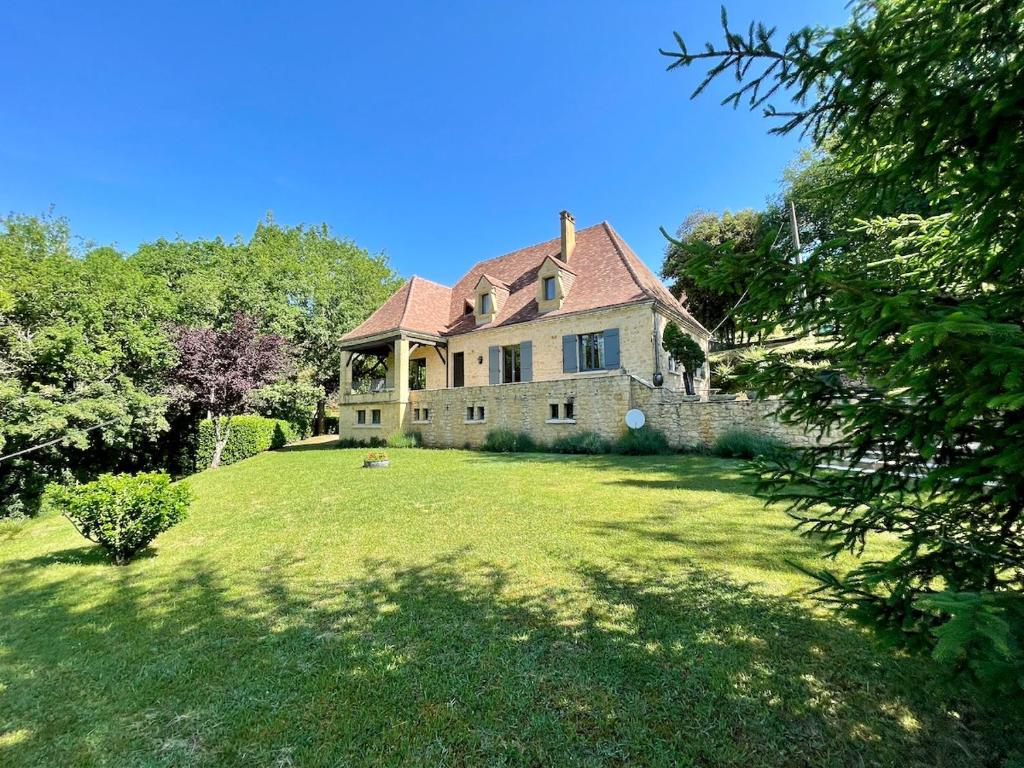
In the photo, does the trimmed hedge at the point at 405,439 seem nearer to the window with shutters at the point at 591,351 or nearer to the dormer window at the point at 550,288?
the window with shutters at the point at 591,351

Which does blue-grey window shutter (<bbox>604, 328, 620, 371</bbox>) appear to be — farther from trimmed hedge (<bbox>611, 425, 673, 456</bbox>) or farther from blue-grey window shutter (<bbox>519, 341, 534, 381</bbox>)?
blue-grey window shutter (<bbox>519, 341, 534, 381</bbox>)

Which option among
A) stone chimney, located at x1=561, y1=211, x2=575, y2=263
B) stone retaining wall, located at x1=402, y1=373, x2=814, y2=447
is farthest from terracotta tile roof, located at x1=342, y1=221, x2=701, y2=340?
stone retaining wall, located at x1=402, y1=373, x2=814, y2=447

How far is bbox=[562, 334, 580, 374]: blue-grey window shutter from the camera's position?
17.6 meters

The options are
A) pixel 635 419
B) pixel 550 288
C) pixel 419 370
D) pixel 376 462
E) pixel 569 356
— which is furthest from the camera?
pixel 419 370

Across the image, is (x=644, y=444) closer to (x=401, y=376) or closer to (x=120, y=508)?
(x=401, y=376)

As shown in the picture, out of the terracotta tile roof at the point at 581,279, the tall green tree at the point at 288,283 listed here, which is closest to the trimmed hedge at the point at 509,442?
the terracotta tile roof at the point at 581,279

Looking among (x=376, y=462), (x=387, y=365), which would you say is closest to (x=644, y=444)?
(x=376, y=462)

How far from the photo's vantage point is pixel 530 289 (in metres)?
20.5

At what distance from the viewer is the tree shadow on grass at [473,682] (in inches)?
82.9

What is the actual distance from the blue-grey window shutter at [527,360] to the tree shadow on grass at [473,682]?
1479cm

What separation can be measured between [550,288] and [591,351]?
383cm

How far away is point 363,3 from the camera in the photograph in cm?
1138

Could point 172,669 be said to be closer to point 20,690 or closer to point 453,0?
point 20,690

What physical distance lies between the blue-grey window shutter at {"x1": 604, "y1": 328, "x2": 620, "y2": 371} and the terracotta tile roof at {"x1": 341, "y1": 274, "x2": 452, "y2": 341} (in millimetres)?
9292
